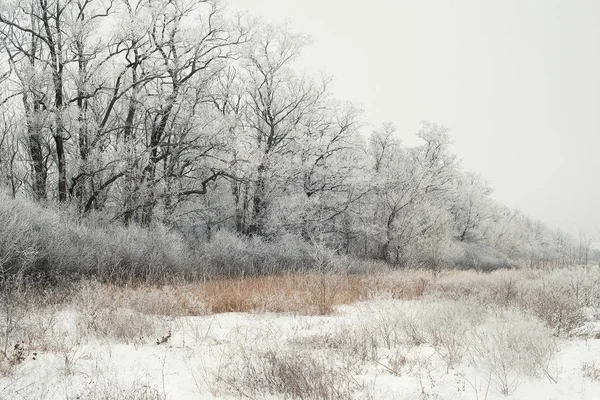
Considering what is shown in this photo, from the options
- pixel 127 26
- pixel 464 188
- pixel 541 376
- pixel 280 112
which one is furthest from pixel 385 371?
pixel 464 188

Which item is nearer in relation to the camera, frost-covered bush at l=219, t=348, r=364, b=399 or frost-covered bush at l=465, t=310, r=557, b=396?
frost-covered bush at l=219, t=348, r=364, b=399

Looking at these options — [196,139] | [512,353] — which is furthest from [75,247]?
[512,353]

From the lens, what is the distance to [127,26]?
17.5 meters

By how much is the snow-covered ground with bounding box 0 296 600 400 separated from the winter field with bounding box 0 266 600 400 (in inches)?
0.7

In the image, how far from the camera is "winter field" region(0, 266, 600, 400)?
450 centimetres

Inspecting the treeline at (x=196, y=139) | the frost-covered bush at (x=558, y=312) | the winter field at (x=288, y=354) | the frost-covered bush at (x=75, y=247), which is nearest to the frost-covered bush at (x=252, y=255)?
the treeline at (x=196, y=139)

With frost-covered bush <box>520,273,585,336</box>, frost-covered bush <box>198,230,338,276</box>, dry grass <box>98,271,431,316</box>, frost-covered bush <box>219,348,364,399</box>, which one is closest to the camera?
frost-covered bush <box>219,348,364,399</box>

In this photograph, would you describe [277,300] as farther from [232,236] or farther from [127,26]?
[127,26]

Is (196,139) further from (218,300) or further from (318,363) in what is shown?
(318,363)

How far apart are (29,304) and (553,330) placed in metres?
9.32

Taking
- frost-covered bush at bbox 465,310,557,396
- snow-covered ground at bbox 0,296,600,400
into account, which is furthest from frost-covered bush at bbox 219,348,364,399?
frost-covered bush at bbox 465,310,557,396

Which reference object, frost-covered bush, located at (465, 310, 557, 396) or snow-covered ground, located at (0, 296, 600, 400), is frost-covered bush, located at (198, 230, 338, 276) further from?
frost-covered bush, located at (465, 310, 557, 396)

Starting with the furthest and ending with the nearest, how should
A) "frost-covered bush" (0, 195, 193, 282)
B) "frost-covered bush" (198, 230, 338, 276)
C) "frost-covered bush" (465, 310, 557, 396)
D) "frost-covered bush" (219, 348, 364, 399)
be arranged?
"frost-covered bush" (198, 230, 338, 276)
"frost-covered bush" (0, 195, 193, 282)
"frost-covered bush" (465, 310, 557, 396)
"frost-covered bush" (219, 348, 364, 399)

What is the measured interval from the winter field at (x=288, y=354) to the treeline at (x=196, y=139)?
10902 millimetres
